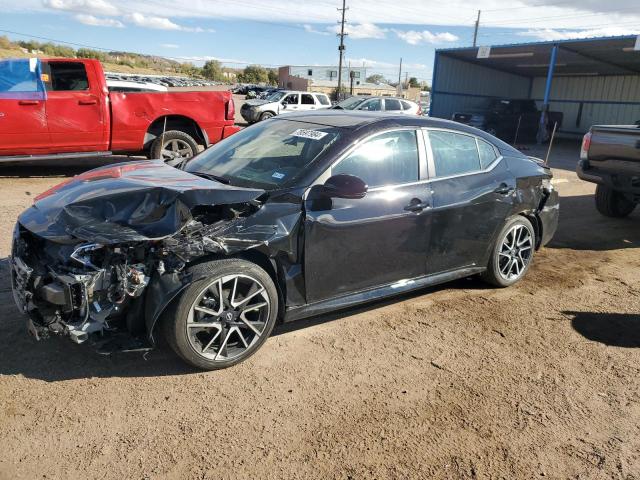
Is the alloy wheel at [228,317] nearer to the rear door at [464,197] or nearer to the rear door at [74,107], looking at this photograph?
the rear door at [464,197]

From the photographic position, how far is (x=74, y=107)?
348 inches

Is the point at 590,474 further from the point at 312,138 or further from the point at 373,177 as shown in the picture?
the point at 312,138

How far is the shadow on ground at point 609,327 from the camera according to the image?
421 centimetres

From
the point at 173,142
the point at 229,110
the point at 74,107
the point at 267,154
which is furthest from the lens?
the point at 229,110

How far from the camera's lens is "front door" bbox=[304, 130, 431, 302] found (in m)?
3.69

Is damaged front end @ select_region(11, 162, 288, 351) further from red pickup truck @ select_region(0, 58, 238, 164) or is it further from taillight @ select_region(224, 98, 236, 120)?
taillight @ select_region(224, 98, 236, 120)

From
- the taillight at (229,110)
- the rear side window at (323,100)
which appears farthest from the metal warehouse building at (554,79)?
the taillight at (229,110)

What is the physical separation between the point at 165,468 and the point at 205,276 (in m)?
1.10

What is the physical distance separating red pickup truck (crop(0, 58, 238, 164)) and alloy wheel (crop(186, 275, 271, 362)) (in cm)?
519

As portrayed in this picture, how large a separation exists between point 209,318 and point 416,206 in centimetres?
182

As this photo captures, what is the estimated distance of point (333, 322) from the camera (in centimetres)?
424

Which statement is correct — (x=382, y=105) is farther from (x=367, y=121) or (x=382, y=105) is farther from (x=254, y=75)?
(x=254, y=75)

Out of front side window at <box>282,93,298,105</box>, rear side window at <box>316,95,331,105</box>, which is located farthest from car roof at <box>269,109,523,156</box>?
front side window at <box>282,93,298,105</box>

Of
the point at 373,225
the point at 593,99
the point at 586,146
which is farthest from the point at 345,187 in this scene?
the point at 593,99
